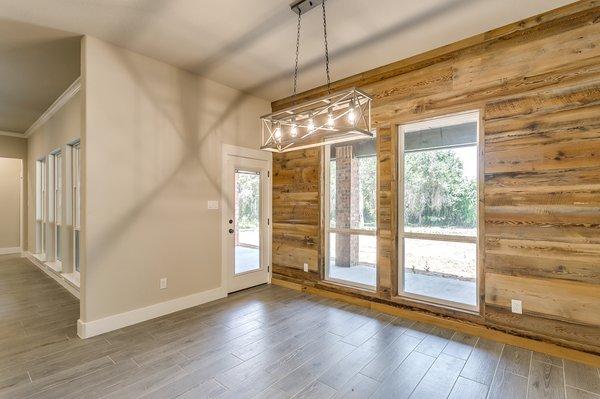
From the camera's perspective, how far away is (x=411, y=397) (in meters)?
2.04

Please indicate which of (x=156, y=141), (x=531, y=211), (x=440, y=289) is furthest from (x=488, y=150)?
(x=156, y=141)

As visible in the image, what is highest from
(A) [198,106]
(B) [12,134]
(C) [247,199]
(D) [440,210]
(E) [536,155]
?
(B) [12,134]

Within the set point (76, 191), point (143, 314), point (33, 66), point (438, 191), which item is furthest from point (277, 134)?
point (76, 191)

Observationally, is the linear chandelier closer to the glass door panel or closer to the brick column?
the brick column

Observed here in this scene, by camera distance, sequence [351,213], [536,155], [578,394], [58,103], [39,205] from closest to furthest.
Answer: [578,394] < [536,155] < [351,213] < [58,103] < [39,205]

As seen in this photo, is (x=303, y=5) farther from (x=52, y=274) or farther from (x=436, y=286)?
(x=52, y=274)

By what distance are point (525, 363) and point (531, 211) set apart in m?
1.32

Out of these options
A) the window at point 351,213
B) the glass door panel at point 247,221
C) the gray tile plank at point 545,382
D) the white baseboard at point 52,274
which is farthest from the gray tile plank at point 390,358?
the white baseboard at point 52,274

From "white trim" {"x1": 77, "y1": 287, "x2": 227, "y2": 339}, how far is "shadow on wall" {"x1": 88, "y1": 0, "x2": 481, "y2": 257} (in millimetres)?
724

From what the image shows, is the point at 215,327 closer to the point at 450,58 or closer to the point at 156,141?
the point at 156,141

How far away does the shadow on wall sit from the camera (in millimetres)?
2777

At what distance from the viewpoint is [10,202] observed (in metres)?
7.34

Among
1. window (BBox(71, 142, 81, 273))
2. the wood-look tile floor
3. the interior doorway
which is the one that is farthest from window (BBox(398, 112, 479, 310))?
the interior doorway

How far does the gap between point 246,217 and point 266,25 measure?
8.84ft
